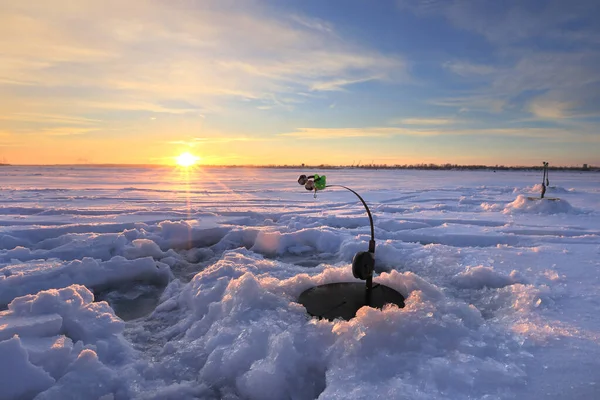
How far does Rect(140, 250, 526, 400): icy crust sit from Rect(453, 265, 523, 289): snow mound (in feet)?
4.17

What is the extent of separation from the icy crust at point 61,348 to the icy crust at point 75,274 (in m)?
1.17

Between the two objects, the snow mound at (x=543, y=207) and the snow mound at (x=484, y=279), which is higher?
the snow mound at (x=543, y=207)

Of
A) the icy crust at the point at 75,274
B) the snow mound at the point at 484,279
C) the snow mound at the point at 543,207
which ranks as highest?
the snow mound at the point at 543,207

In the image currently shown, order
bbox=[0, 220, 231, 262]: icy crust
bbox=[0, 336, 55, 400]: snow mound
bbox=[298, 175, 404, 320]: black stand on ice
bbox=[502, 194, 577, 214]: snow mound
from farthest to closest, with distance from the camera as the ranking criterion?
bbox=[502, 194, 577, 214]: snow mound, bbox=[0, 220, 231, 262]: icy crust, bbox=[298, 175, 404, 320]: black stand on ice, bbox=[0, 336, 55, 400]: snow mound

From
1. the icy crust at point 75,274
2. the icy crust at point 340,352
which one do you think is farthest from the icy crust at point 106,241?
the icy crust at point 340,352

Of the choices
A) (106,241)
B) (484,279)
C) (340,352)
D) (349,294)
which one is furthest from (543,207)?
(106,241)

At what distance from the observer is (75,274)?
17.5 feet

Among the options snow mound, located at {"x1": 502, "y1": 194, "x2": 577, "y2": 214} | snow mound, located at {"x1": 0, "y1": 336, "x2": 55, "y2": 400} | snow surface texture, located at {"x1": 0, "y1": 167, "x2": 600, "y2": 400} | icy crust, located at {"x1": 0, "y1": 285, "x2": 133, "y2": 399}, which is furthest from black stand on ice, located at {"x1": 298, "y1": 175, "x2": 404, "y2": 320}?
snow mound, located at {"x1": 502, "y1": 194, "x2": 577, "y2": 214}

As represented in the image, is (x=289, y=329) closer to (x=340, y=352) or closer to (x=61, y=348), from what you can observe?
(x=340, y=352)

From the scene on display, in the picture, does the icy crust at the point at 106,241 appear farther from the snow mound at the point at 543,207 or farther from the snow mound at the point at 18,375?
the snow mound at the point at 543,207

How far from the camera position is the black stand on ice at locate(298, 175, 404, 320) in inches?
141

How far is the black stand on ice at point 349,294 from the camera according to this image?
358cm

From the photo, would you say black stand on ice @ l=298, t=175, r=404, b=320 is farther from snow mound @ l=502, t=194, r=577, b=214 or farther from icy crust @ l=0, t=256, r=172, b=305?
snow mound @ l=502, t=194, r=577, b=214

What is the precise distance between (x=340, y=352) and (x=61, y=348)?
244 cm
